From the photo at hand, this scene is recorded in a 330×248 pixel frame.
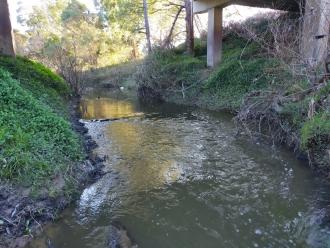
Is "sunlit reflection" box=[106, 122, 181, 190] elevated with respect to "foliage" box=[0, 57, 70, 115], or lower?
lower

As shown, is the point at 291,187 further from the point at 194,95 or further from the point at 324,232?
the point at 194,95

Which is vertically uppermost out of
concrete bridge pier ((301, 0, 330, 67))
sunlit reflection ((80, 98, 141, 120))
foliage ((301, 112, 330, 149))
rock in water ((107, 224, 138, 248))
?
concrete bridge pier ((301, 0, 330, 67))

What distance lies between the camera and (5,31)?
9898mm

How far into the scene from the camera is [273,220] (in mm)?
4113

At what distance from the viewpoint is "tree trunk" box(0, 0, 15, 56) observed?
388 inches

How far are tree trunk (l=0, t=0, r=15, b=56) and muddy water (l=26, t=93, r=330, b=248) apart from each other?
512 cm

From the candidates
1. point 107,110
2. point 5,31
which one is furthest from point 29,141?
point 107,110

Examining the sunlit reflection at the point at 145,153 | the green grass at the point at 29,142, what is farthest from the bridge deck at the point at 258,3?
the green grass at the point at 29,142

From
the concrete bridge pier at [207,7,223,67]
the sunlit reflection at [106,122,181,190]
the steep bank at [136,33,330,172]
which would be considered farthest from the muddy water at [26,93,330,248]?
the concrete bridge pier at [207,7,223,67]

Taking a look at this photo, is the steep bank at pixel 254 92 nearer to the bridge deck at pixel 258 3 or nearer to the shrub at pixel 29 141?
the bridge deck at pixel 258 3

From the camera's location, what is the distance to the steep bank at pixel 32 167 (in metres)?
3.86

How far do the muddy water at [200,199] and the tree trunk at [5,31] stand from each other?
202 inches

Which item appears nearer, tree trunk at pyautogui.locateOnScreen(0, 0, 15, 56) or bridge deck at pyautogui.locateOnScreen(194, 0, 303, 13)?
tree trunk at pyautogui.locateOnScreen(0, 0, 15, 56)

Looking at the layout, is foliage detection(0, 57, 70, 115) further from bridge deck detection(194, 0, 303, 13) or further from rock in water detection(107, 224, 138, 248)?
bridge deck detection(194, 0, 303, 13)
